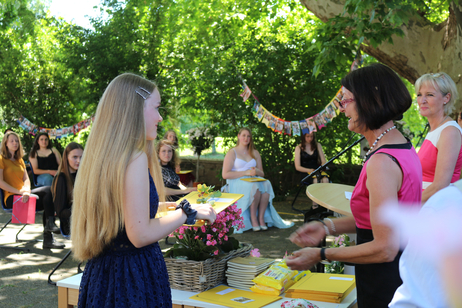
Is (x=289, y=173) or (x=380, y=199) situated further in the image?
(x=289, y=173)

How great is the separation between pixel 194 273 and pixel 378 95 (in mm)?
1462

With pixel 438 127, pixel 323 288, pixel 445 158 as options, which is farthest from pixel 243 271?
pixel 438 127

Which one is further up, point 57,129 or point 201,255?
point 57,129

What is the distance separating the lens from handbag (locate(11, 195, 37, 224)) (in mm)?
5188

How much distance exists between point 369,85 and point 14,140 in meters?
6.04

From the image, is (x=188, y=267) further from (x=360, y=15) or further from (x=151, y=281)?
(x=360, y=15)

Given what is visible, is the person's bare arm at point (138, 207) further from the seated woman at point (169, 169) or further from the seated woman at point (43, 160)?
the seated woman at point (43, 160)

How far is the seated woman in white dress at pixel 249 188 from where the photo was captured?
22.2ft

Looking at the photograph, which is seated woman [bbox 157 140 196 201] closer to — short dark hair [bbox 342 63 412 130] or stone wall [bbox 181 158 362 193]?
stone wall [bbox 181 158 362 193]

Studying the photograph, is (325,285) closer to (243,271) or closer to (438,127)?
(243,271)

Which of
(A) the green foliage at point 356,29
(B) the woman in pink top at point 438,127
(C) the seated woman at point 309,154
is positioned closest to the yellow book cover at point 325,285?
(B) the woman in pink top at point 438,127

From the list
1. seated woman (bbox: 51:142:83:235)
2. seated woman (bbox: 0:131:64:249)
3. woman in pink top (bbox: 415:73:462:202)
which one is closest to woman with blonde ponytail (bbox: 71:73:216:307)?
woman in pink top (bbox: 415:73:462:202)

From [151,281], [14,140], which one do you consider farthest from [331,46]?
[14,140]

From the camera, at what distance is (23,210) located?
5.24 meters
